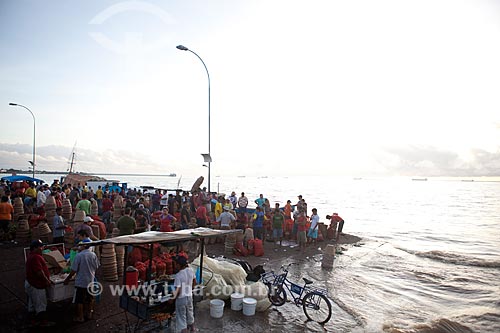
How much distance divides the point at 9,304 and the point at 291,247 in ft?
34.7

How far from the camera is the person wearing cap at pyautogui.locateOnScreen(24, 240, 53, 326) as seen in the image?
19.1ft

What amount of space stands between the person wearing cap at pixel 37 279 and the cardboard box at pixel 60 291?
15cm

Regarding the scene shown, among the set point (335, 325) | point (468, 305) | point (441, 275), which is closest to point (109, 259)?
point (335, 325)

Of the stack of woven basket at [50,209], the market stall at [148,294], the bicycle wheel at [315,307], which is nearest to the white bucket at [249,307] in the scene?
the bicycle wheel at [315,307]

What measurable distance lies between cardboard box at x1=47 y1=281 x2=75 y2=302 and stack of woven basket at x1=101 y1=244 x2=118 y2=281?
6.05ft

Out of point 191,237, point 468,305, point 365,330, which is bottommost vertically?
point 468,305

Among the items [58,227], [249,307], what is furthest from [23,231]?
[249,307]

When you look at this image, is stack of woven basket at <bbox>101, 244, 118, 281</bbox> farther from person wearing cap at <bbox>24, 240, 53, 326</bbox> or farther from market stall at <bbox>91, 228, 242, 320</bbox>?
market stall at <bbox>91, 228, 242, 320</bbox>

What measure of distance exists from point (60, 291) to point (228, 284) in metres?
3.65

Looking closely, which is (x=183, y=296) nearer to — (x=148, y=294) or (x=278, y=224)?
(x=148, y=294)

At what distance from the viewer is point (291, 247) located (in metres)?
14.4

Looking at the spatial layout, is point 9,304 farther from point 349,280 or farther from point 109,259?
point 349,280

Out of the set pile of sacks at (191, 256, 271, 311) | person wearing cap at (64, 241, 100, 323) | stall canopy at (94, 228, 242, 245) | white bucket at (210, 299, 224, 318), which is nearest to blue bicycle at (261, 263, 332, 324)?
pile of sacks at (191, 256, 271, 311)

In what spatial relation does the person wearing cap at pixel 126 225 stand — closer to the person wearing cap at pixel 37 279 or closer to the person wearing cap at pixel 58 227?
the person wearing cap at pixel 58 227
